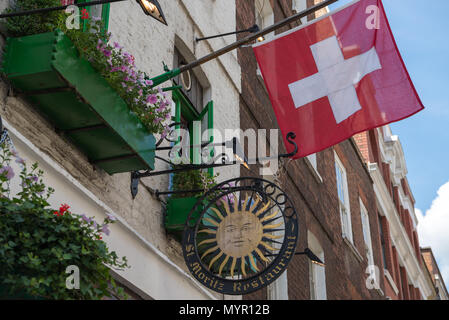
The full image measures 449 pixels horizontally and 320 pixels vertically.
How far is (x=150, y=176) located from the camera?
7.36 m

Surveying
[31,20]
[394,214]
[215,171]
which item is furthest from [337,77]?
[394,214]

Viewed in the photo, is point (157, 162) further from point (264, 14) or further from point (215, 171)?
point (264, 14)

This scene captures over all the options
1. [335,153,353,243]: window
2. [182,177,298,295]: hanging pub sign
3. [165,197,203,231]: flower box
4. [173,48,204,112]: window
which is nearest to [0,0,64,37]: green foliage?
[182,177,298,295]: hanging pub sign

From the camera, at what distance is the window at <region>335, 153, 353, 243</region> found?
1680 cm

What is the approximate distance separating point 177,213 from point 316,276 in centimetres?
664

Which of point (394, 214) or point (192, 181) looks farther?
point (394, 214)

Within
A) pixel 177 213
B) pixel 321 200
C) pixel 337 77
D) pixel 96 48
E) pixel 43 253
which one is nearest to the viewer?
pixel 43 253

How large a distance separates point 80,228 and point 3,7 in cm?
212

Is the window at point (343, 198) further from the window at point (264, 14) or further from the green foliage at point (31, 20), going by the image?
the green foliage at point (31, 20)

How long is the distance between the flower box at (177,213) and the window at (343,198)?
9233 millimetres

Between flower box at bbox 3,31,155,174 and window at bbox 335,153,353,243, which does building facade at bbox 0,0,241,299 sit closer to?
flower box at bbox 3,31,155,174

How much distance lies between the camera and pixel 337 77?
7793mm

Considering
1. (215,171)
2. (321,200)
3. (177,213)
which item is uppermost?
(321,200)

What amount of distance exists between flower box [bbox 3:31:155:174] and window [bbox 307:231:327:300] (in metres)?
7.62
